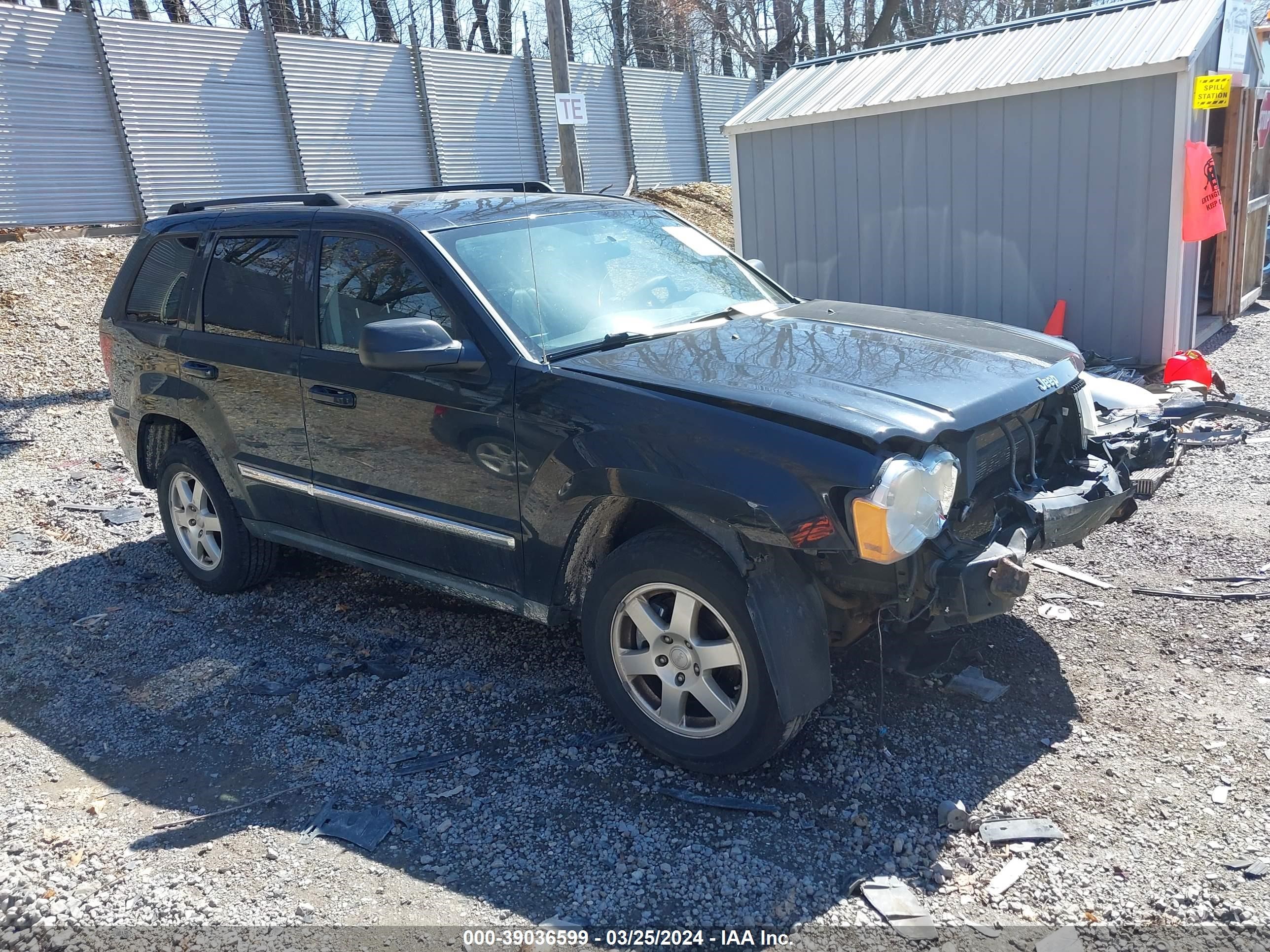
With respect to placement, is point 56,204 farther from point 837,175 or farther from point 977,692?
point 977,692

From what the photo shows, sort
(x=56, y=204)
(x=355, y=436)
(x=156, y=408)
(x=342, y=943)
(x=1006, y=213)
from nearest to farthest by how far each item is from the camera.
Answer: (x=342, y=943) → (x=355, y=436) → (x=156, y=408) → (x=1006, y=213) → (x=56, y=204)

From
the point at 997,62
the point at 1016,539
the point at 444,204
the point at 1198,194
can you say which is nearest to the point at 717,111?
the point at 997,62

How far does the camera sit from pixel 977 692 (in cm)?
394

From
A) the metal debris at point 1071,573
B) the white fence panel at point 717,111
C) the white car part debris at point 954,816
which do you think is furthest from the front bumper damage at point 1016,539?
the white fence panel at point 717,111

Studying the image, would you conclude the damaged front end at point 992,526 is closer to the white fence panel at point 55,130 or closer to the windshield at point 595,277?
the windshield at point 595,277

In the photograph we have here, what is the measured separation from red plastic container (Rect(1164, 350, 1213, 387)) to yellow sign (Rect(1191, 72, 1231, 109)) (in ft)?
7.03

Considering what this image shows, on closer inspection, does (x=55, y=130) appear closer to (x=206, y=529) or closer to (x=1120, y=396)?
(x=206, y=529)

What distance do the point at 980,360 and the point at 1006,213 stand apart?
6.27m

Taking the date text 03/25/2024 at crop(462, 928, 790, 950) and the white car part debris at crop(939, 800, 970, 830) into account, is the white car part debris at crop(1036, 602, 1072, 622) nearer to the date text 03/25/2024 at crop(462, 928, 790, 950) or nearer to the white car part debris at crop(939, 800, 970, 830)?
the white car part debris at crop(939, 800, 970, 830)

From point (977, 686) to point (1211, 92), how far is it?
23.0 feet

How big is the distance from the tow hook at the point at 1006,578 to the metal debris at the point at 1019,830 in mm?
699

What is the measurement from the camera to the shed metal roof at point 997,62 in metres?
8.56

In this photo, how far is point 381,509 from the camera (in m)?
4.32

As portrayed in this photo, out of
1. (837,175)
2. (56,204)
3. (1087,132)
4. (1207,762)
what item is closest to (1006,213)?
(1087,132)
